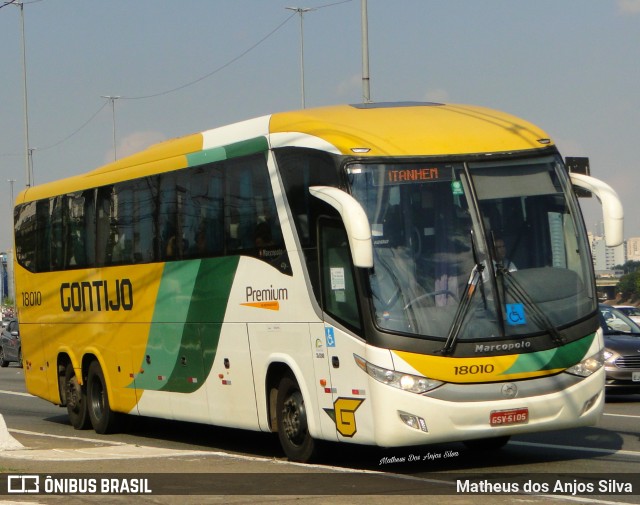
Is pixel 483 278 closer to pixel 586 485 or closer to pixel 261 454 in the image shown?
pixel 586 485

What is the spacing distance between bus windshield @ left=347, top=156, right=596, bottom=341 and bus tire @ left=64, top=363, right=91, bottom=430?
8619mm

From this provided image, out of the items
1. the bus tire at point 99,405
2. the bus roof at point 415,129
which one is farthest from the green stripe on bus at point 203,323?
the bus tire at point 99,405

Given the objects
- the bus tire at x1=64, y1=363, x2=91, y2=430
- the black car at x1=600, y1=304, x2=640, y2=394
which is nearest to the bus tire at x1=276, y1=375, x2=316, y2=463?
the bus tire at x1=64, y1=363, x2=91, y2=430

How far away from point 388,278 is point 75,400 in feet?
29.5

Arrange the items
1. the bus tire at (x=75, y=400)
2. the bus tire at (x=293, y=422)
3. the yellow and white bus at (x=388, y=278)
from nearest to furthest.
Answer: the yellow and white bus at (x=388, y=278)
the bus tire at (x=293, y=422)
the bus tire at (x=75, y=400)

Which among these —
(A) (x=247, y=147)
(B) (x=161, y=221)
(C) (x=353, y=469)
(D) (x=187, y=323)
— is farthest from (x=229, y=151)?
(C) (x=353, y=469)

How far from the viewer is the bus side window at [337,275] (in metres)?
11.6

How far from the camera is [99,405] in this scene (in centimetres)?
1825

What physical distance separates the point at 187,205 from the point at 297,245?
2958mm

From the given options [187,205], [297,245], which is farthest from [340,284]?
[187,205]

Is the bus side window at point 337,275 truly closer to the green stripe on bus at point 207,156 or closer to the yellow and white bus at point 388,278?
the yellow and white bus at point 388,278

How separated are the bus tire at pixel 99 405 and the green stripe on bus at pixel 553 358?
26.6 feet

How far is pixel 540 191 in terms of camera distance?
39.5 ft

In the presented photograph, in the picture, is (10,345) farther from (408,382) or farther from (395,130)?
(408,382)
